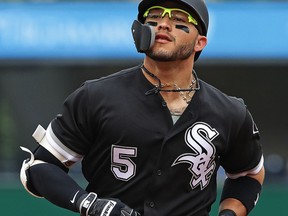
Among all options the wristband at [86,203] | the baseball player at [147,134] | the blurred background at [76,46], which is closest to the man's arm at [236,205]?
the baseball player at [147,134]

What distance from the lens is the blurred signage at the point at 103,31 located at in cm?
1288

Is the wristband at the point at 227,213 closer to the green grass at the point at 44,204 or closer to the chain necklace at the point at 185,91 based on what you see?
the chain necklace at the point at 185,91

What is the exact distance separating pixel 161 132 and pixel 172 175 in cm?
20

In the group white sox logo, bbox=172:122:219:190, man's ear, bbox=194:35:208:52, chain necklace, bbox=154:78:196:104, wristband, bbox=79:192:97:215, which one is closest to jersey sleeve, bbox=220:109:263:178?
white sox logo, bbox=172:122:219:190

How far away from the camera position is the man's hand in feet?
13.6

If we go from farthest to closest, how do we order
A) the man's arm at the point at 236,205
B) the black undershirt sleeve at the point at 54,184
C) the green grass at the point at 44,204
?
the green grass at the point at 44,204 < the man's arm at the point at 236,205 < the black undershirt sleeve at the point at 54,184

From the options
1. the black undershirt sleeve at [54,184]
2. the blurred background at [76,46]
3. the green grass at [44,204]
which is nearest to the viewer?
the black undershirt sleeve at [54,184]

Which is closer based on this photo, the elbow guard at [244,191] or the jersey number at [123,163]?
the jersey number at [123,163]

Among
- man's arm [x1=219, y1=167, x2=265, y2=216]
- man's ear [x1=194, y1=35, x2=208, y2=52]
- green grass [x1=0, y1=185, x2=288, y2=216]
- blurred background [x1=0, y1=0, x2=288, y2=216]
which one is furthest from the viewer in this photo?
blurred background [x1=0, y1=0, x2=288, y2=216]

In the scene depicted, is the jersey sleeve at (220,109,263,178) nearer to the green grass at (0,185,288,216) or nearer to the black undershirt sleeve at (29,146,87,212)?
the black undershirt sleeve at (29,146,87,212)

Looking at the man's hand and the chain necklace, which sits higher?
the chain necklace

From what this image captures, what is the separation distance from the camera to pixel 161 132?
14.3ft

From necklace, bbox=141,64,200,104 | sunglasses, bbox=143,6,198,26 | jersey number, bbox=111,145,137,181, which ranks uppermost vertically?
sunglasses, bbox=143,6,198,26

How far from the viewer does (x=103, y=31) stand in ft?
42.9
